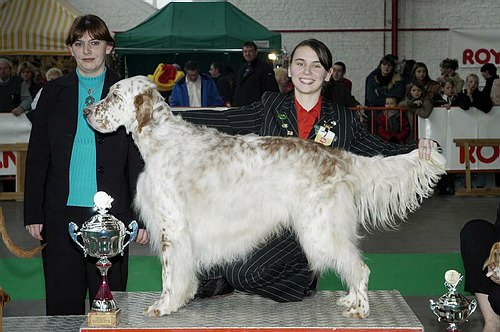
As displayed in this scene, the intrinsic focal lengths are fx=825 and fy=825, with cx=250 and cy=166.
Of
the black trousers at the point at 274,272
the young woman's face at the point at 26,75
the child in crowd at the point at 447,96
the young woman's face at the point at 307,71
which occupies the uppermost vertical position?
the young woman's face at the point at 26,75

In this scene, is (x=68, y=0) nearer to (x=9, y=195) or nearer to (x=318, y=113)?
(x=9, y=195)

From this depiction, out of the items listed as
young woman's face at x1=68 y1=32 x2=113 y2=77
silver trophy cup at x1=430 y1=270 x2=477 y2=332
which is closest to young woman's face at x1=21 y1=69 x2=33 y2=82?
young woman's face at x1=68 y1=32 x2=113 y2=77

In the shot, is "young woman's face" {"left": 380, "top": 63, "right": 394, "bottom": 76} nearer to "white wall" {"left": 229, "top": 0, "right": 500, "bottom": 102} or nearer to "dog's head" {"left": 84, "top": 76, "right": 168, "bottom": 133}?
"white wall" {"left": 229, "top": 0, "right": 500, "bottom": 102}

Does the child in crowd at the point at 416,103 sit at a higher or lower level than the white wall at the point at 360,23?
lower

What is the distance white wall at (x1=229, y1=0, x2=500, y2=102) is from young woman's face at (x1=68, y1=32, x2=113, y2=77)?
13.2 m

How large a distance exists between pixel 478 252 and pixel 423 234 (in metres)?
3.80

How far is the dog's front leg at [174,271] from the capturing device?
3045mm

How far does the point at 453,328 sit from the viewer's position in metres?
3.41

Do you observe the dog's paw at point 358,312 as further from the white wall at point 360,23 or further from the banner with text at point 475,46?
the white wall at point 360,23

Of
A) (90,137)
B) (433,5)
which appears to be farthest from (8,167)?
(433,5)

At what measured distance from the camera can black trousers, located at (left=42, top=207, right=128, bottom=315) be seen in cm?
357

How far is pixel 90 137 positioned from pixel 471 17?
1388cm

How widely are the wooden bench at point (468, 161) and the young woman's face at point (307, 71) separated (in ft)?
21.2

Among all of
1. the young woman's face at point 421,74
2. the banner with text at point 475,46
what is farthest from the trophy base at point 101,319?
the banner with text at point 475,46
